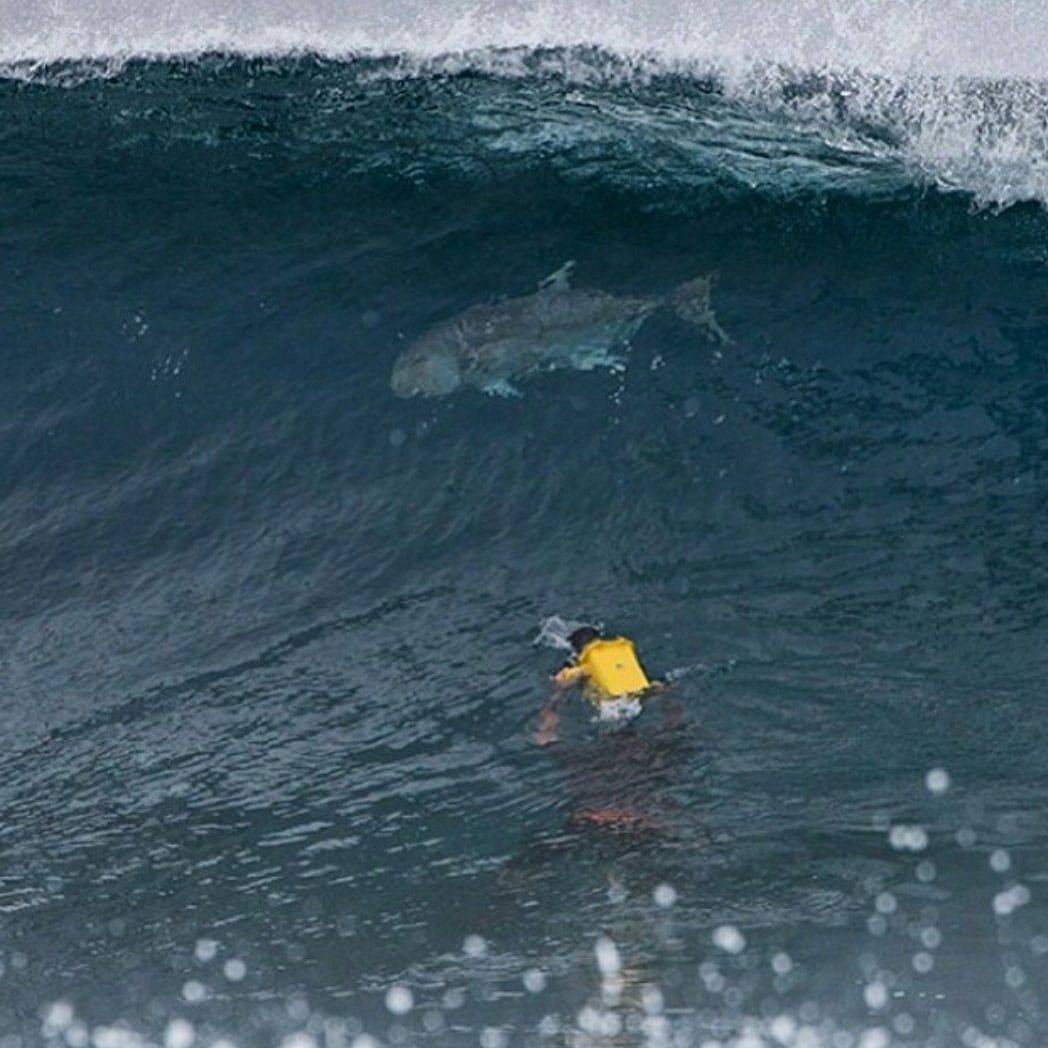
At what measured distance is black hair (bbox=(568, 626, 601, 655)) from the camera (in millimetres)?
11906

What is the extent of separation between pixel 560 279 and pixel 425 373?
4.36 ft

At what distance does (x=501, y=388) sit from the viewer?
14.1 metres

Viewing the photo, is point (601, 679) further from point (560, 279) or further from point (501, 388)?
point (560, 279)

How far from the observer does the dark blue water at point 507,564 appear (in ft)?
35.7

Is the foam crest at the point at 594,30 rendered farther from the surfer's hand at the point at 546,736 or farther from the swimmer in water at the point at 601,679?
the surfer's hand at the point at 546,736

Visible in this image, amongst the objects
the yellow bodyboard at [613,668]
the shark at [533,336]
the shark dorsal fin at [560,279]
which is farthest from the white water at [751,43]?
the yellow bodyboard at [613,668]

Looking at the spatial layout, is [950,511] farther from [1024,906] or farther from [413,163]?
[413,163]

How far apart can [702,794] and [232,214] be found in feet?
22.2

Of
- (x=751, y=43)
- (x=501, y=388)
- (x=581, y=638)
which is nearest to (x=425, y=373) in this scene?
(x=501, y=388)

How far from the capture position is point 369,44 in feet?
53.2

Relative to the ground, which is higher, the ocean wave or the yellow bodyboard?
the ocean wave

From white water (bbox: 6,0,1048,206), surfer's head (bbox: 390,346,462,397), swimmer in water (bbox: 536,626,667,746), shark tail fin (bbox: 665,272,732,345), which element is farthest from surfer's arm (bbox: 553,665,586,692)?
white water (bbox: 6,0,1048,206)

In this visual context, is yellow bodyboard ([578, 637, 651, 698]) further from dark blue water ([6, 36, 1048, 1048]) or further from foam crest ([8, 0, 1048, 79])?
foam crest ([8, 0, 1048, 79])

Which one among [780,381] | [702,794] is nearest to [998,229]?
[780,381]
